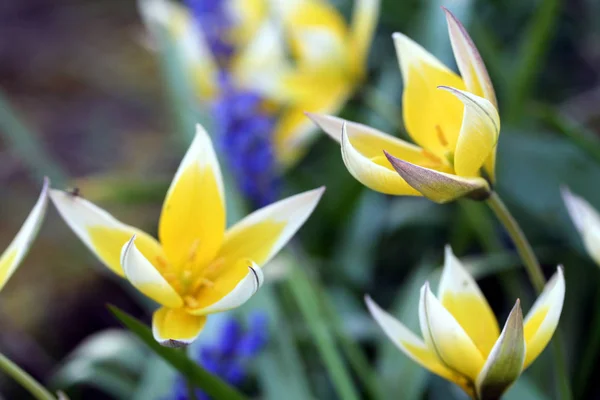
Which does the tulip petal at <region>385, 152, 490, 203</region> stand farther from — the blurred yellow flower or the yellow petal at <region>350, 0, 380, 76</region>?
the yellow petal at <region>350, 0, 380, 76</region>

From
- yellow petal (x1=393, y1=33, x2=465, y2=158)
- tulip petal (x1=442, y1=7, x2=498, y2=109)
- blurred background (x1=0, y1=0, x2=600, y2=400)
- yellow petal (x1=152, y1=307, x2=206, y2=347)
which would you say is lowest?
blurred background (x1=0, y1=0, x2=600, y2=400)

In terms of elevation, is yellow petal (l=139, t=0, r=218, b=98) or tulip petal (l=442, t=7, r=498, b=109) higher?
tulip petal (l=442, t=7, r=498, b=109)

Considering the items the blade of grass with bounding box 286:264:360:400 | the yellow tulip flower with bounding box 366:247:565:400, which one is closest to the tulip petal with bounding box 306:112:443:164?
the yellow tulip flower with bounding box 366:247:565:400

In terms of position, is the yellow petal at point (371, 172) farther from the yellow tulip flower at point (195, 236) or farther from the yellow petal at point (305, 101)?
the yellow petal at point (305, 101)

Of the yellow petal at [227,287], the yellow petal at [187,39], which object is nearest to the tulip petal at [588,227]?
the yellow petal at [227,287]

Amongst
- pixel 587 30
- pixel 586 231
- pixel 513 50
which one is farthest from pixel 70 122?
pixel 586 231
